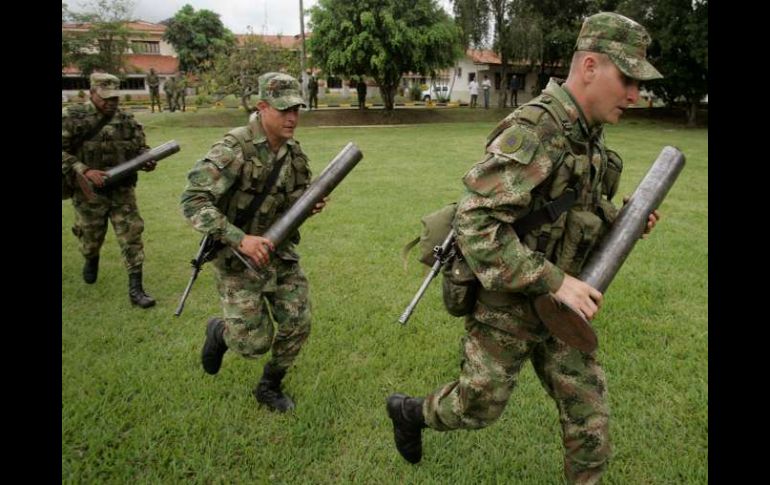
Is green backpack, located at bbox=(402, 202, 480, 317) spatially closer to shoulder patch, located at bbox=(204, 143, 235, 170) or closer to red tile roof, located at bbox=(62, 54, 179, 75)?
shoulder patch, located at bbox=(204, 143, 235, 170)

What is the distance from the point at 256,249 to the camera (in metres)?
3.18

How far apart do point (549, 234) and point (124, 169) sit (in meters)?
4.47

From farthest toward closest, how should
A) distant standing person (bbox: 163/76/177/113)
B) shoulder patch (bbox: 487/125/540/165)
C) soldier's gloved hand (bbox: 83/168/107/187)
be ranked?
distant standing person (bbox: 163/76/177/113) → soldier's gloved hand (bbox: 83/168/107/187) → shoulder patch (bbox: 487/125/540/165)

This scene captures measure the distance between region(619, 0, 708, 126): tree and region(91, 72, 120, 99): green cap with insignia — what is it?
23.4 meters

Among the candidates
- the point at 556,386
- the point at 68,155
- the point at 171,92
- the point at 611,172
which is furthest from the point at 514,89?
the point at 556,386

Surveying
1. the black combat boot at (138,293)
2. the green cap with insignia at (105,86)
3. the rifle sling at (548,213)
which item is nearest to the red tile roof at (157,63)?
the green cap with insignia at (105,86)

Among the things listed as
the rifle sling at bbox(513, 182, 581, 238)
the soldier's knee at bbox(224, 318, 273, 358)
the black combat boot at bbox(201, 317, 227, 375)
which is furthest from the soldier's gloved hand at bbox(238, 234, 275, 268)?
the rifle sling at bbox(513, 182, 581, 238)

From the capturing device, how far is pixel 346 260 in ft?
21.1

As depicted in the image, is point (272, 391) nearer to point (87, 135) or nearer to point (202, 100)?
point (87, 135)

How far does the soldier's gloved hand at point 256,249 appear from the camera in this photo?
3.17 metres

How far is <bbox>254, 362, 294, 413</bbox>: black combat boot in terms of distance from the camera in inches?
142

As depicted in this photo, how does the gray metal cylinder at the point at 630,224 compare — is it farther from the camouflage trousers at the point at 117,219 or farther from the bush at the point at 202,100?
the bush at the point at 202,100
